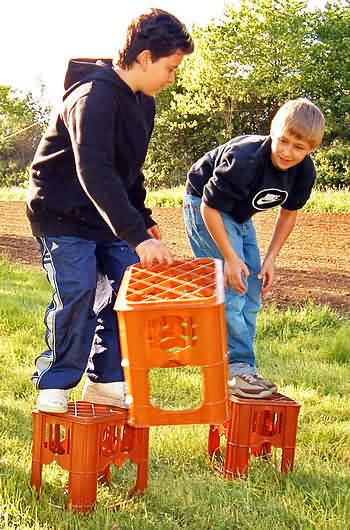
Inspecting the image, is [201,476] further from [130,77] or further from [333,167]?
[333,167]

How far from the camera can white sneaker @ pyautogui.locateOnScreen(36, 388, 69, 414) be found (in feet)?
7.80

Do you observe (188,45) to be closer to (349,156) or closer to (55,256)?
(55,256)

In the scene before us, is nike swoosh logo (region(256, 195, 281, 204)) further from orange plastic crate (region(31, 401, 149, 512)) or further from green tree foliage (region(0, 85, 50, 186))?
green tree foliage (region(0, 85, 50, 186))

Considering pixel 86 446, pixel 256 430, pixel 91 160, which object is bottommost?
pixel 256 430

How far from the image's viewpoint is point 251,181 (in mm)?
2959

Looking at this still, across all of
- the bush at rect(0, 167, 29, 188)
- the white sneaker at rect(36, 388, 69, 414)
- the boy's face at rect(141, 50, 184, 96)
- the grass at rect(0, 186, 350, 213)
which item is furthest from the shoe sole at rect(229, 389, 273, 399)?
the bush at rect(0, 167, 29, 188)

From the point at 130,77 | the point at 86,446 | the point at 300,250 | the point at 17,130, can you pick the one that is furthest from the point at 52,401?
the point at 17,130

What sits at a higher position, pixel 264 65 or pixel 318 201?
pixel 264 65

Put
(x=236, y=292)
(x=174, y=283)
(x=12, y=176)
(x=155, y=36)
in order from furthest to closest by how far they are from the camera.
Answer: (x=12, y=176)
(x=236, y=292)
(x=155, y=36)
(x=174, y=283)

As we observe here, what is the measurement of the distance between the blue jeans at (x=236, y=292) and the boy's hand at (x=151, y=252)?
2.85ft

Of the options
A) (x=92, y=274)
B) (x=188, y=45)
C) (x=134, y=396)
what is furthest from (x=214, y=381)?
(x=188, y=45)

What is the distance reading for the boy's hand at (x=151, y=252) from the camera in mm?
2219

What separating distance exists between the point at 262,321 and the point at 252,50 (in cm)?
2056

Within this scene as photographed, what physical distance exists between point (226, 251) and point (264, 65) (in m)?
21.2
